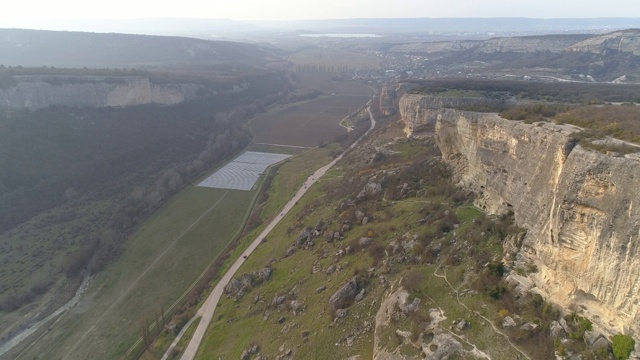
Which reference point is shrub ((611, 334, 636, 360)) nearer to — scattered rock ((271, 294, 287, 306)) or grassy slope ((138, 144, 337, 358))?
scattered rock ((271, 294, 287, 306))

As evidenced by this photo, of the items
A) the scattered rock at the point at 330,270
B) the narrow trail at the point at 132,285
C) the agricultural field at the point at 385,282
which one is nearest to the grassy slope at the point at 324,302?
the agricultural field at the point at 385,282

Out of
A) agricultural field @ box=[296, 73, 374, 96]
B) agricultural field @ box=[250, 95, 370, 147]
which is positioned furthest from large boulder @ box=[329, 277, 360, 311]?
agricultural field @ box=[296, 73, 374, 96]

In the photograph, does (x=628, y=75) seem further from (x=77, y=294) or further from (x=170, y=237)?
(x=77, y=294)

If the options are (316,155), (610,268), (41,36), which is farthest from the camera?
(41,36)

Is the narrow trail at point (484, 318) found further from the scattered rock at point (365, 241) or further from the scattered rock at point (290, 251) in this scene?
the scattered rock at point (290, 251)

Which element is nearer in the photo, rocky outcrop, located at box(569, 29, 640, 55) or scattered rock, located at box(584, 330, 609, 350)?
scattered rock, located at box(584, 330, 609, 350)

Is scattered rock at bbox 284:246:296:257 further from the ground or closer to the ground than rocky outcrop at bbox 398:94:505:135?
closer to the ground

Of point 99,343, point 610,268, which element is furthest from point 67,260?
point 610,268
